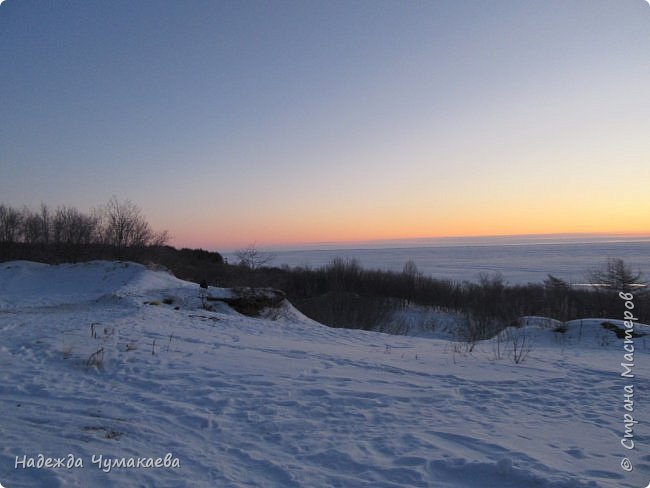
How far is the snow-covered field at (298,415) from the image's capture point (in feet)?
12.8

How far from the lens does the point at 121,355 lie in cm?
806

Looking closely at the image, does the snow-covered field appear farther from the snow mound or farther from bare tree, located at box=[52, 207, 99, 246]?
bare tree, located at box=[52, 207, 99, 246]

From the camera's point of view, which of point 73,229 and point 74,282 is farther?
point 73,229

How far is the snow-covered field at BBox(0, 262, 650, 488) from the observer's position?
391 cm

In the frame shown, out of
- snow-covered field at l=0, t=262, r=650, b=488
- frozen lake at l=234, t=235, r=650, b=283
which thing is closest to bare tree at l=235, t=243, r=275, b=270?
frozen lake at l=234, t=235, r=650, b=283

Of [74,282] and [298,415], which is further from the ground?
[74,282]

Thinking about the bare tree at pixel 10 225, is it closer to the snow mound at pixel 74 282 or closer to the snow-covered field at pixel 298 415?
the snow mound at pixel 74 282

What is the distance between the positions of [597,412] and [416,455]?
333cm

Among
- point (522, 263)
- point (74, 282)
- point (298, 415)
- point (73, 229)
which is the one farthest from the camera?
point (522, 263)

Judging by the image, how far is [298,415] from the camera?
5.39 m

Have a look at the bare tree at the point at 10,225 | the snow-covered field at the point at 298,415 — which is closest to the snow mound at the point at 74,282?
the snow-covered field at the point at 298,415

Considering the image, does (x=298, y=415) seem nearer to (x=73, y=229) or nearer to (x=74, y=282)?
(x=74, y=282)

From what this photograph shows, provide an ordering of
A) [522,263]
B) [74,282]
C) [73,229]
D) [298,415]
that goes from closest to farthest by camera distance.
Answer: [298,415] < [74,282] < [73,229] < [522,263]

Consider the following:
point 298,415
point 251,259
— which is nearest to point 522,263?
point 251,259
